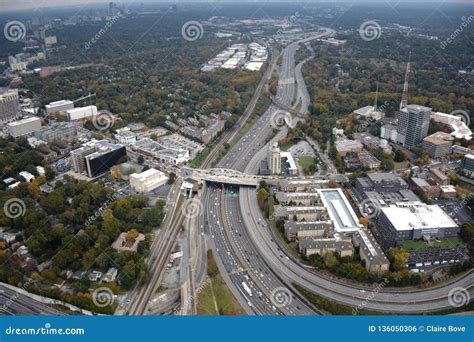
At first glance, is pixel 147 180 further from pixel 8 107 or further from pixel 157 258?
pixel 8 107

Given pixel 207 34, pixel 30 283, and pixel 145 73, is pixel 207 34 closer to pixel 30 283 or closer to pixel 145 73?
pixel 145 73

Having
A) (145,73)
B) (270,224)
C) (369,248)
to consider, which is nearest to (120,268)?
(270,224)

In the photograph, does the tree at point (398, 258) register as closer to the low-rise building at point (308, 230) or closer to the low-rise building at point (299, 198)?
the low-rise building at point (308, 230)

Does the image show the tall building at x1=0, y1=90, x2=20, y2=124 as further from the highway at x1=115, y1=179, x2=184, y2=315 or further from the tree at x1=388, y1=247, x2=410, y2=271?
the tree at x1=388, y1=247, x2=410, y2=271

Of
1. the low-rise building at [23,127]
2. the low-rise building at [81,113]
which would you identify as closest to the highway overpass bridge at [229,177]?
the low-rise building at [23,127]

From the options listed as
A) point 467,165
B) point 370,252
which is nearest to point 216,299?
point 370,252

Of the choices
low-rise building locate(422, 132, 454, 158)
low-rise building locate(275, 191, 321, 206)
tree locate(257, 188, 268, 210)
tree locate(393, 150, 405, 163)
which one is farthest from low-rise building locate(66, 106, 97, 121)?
low-rise building locate(422, 132, 454, 158)
